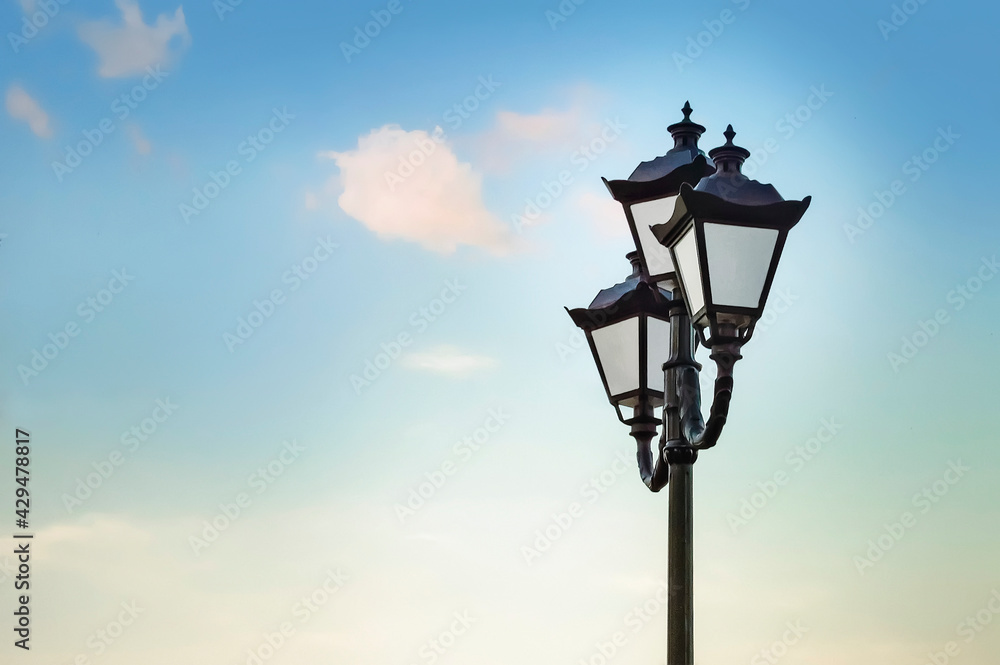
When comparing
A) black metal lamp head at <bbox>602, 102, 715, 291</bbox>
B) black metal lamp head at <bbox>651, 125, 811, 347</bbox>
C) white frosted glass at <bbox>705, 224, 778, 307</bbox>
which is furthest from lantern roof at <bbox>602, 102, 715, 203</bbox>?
white frosted glass at <bbox>705, 224, 778, 307</bbox>

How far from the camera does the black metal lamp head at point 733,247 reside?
4.37m

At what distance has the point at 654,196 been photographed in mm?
5078

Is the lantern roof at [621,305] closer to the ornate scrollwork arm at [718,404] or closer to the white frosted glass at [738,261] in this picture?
the ornate scrollwork arm at [718,404]

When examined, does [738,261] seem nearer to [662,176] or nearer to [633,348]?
[662,176]

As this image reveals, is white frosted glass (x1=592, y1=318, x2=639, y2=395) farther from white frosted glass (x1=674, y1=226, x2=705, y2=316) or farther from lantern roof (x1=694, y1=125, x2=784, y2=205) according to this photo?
lantern roof (x1=694, y1=125, x2=784, y2=205)

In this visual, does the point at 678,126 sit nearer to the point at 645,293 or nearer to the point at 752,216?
the point at 645,293

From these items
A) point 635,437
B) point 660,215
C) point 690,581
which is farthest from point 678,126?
point 690,581

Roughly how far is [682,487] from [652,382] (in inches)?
33.1

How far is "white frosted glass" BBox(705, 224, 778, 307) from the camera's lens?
4.38 metres

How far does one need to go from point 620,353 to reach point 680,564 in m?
1.28

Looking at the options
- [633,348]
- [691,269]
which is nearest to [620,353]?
[633,348]

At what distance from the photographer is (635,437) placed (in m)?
5.64

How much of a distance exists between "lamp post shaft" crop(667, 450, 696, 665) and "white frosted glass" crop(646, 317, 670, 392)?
733 mm

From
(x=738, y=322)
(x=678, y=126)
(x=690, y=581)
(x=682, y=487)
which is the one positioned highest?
(x=678, y=126)
